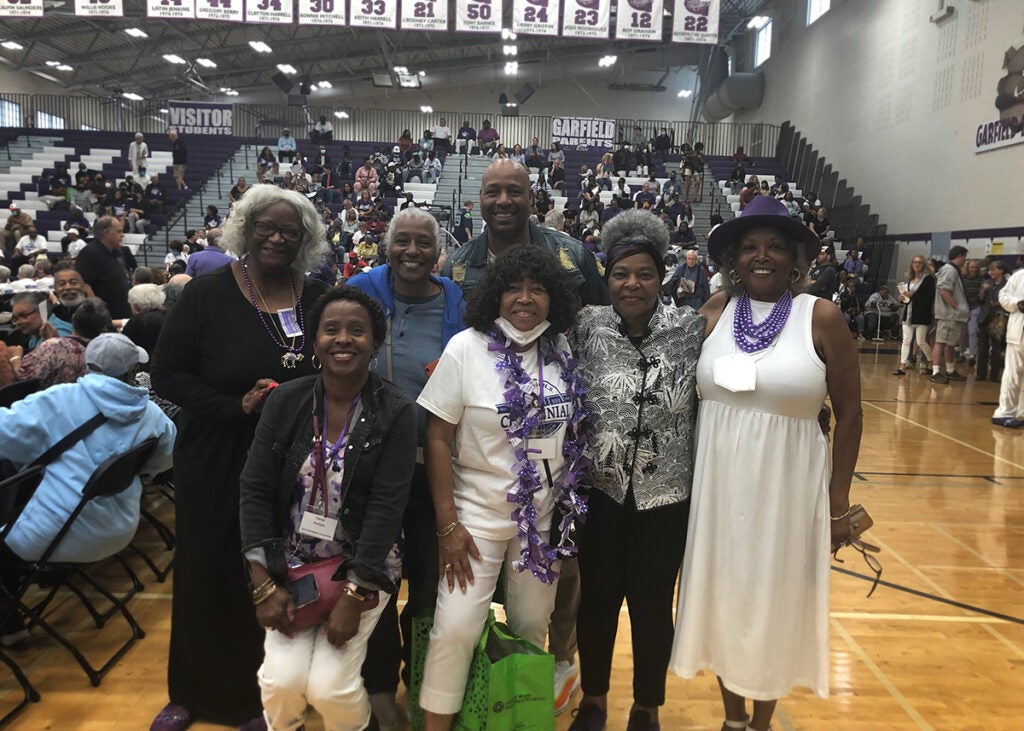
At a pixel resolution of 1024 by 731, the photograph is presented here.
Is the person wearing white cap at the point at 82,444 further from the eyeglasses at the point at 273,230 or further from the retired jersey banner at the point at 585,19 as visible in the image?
the retired jersey banner at the point at 585,19

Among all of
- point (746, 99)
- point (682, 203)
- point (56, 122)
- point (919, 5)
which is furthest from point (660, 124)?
point (56, 122)

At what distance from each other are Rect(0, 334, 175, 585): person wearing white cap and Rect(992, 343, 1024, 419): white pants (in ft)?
27.3

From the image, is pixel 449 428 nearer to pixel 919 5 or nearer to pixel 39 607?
pixel 39 607

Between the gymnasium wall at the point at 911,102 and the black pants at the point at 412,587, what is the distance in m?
13.3

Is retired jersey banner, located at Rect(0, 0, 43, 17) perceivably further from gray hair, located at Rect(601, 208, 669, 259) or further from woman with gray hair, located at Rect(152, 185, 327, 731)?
gray hair, located at Rect(601, 208, 669, 259)

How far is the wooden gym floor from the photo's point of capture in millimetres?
2662

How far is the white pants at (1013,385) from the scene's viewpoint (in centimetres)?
766

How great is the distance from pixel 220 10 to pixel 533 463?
48.6 feet

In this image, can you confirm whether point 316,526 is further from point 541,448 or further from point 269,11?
point 269,11

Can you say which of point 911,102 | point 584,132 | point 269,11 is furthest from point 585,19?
point 584,132

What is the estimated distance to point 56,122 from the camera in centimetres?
2570

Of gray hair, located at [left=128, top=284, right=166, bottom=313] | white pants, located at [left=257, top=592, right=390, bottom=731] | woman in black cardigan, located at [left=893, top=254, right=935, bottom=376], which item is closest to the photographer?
white pants, located at [left=257, top=592, right=390, bottom=731]

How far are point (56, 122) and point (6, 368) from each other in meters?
27.6

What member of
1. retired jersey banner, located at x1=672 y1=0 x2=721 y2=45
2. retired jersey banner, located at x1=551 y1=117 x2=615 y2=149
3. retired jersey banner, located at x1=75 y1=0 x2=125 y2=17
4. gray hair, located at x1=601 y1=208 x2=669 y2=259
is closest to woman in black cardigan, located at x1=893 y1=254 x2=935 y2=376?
retired jersey banner, located at x1=672 y1=0 x2=721 y2=45
